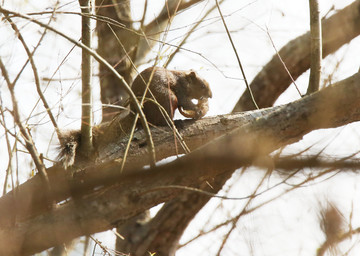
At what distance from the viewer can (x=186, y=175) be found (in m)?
2.80

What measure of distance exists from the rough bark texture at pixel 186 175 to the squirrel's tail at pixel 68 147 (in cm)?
106

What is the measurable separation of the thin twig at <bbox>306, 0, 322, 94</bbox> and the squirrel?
1288 millimetres

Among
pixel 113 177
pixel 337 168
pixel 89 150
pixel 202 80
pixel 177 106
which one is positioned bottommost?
pixel 337 168

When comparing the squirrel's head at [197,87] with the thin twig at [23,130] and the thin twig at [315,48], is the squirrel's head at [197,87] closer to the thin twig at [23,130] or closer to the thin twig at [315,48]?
the thin twig at [315,48]

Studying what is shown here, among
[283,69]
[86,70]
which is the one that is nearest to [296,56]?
[283,69]

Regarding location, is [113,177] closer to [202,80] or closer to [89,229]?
[89,229]

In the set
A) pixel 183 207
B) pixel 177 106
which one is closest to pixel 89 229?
pixel 177 106

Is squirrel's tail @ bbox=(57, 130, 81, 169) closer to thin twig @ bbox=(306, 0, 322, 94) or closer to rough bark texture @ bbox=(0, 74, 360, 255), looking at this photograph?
rough bark texture @ bbox=(0, 74, 360, 255)

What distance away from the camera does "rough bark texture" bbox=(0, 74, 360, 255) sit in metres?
2.68

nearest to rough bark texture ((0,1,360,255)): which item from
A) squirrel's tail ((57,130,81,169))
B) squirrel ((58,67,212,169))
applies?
squirrel's tail ((57,130,81,169))

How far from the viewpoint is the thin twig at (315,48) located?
4402mm

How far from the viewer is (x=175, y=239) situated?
6699mm

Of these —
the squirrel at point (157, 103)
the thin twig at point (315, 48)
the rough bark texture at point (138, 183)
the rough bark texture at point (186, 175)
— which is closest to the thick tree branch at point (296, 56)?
the squirrel at point (157, 103)

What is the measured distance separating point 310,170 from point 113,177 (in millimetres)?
944
